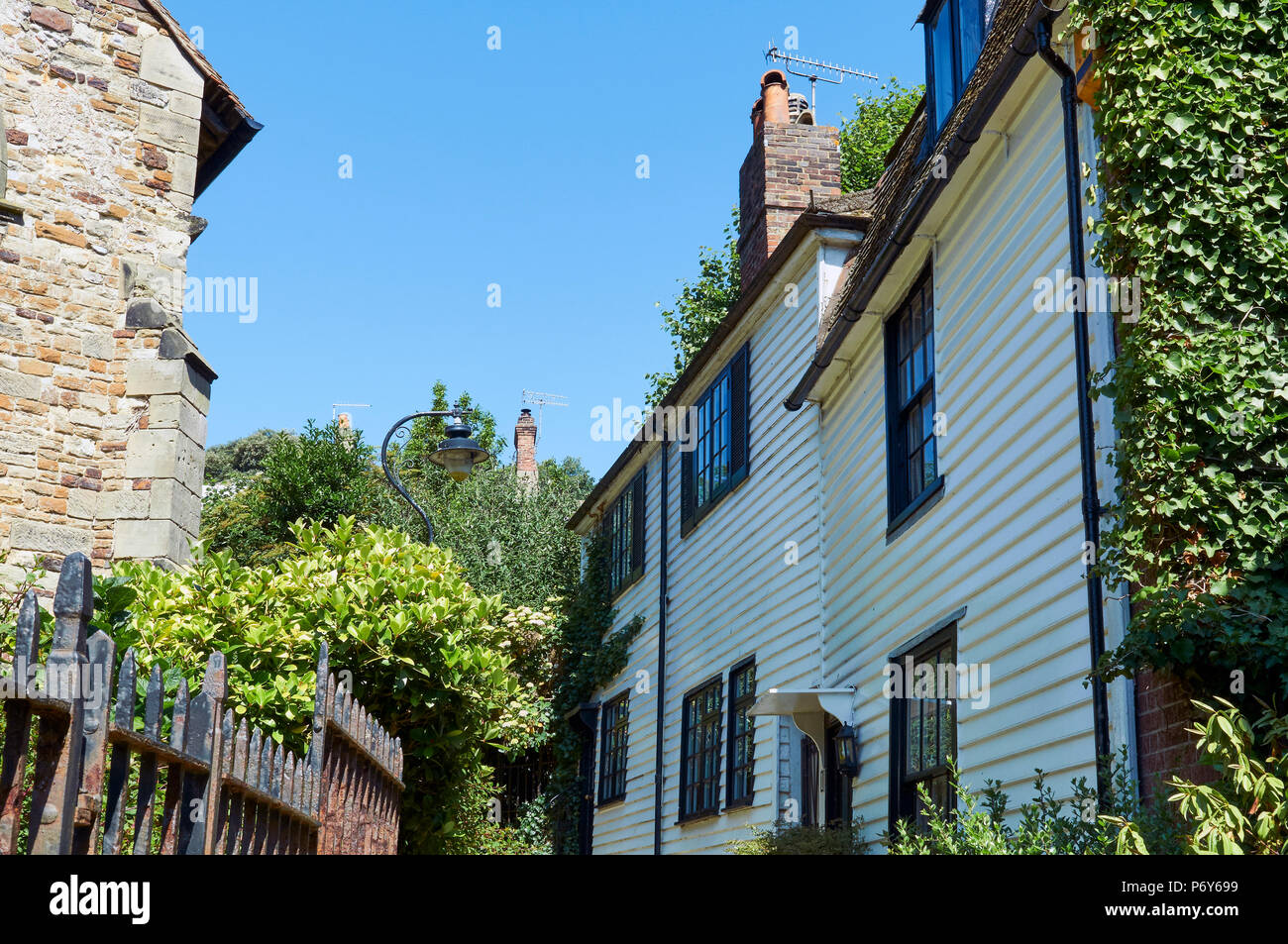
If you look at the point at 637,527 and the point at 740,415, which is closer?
the point at 740,415

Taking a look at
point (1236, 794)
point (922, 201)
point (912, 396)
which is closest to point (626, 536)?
point (912, 396)

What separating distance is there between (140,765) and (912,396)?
7.34 m

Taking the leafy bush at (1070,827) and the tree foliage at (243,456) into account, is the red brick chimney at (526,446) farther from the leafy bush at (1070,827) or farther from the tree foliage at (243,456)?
the leafy bush at (1070,827)

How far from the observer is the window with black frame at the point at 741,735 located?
1250 centimetres

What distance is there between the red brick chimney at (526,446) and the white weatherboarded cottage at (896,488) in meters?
21.1

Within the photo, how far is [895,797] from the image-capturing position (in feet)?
29.4

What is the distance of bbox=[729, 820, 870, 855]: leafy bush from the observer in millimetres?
9141

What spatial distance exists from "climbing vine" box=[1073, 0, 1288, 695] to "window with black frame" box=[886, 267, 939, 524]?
3.37 metres

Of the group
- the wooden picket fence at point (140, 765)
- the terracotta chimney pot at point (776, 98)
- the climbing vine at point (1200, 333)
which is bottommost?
the wooden picket fence at point (140, 765)

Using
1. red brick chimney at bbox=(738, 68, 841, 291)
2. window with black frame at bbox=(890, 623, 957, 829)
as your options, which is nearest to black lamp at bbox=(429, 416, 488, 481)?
red brick chimney at bbox=(738, 68, 841, 291)

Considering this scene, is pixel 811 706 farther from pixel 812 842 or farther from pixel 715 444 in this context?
pixel 715 444

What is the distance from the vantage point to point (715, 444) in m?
15.3

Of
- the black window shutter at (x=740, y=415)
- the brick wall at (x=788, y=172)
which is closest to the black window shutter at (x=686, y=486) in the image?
the black window shutter at (x=740, y=415)
